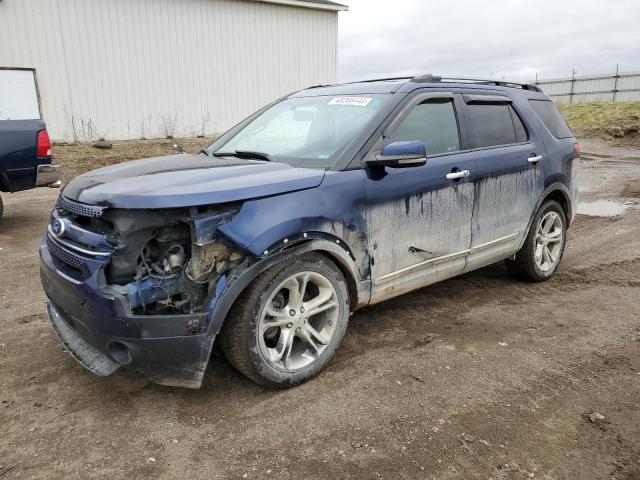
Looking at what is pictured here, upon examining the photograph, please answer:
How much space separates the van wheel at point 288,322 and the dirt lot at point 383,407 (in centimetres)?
16

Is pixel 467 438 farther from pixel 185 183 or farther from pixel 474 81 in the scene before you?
pixel 474 81

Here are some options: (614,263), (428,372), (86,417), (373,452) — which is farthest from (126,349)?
(614,263)

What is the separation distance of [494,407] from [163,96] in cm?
1617

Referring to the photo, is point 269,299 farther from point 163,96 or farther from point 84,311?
point 163,96

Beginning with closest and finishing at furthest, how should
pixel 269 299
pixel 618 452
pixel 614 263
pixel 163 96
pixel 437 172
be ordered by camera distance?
1. pixel 618 452
2. pixel 269 299
3. pixel 437 172
4. pixel 614 263
5. pixel 163 96

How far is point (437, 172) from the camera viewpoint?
12.1 ft

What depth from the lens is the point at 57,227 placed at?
2943 mm

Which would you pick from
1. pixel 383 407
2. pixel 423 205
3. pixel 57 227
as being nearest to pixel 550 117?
pixel 423 205

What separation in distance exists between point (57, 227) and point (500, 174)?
3288 mm

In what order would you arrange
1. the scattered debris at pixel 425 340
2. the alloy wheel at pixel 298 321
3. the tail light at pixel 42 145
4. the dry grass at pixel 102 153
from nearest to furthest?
the alloy wheel at pixel 298 321 → the scattered debris at pixel 425 340 → the tail light at pixel 42 145 → the dry grass at pixel 102 153

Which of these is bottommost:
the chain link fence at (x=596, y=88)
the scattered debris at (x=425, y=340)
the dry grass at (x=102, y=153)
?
the scattered debris at (x=425, y=340)

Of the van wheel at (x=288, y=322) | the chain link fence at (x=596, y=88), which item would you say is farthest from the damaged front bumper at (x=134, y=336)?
the chain link fence at (x=596, y=88)

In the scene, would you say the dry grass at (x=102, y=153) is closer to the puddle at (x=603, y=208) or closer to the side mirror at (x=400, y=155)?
the puddle at (x=603, y=208)

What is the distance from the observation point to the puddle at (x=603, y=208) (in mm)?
8410
